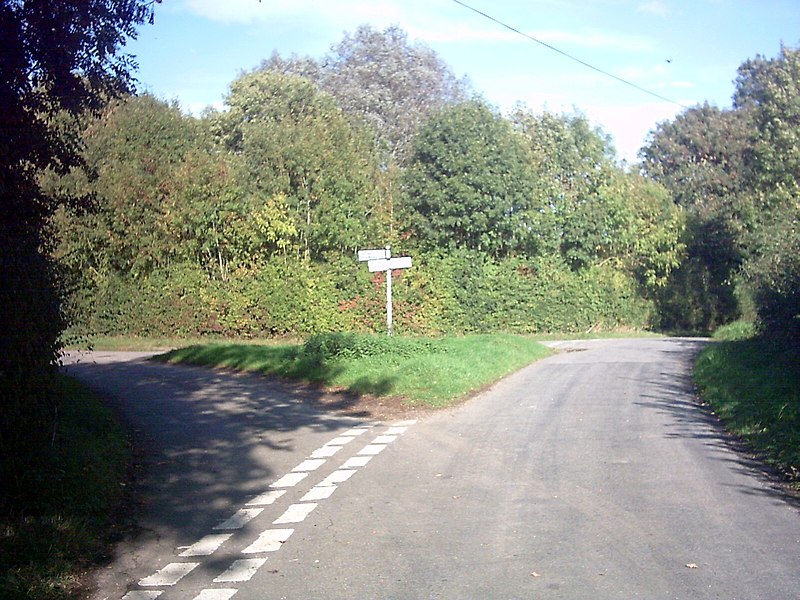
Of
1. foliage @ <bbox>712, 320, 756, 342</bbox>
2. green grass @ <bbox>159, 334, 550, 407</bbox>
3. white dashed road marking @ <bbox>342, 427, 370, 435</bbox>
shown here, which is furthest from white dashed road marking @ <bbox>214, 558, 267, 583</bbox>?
foliage @ <bbox>712, 320, 756, 342</bbox>

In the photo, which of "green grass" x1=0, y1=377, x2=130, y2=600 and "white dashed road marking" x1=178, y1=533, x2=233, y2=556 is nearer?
"green grass" x1=0, y1=377, x2=130, y2=600

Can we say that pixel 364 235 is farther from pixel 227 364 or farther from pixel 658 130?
pixel 658 130

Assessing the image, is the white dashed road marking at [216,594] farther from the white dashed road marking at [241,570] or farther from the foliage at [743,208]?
the foliage at [743,208]

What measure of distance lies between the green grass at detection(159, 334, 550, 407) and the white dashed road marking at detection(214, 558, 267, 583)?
897 centimetres

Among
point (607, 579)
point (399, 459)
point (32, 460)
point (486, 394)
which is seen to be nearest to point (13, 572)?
point (32, 460)

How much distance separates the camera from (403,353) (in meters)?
20.3

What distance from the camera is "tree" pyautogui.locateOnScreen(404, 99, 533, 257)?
34.9 metres

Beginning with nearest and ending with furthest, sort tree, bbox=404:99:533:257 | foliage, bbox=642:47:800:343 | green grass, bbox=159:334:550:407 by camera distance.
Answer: green grass, bbox=159:334:550:407, foliage, bbox=642:47:800:343, tree, bbox=404:99:533:257

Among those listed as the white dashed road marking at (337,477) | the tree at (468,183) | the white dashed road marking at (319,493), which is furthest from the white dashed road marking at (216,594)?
the tree at (468,183)

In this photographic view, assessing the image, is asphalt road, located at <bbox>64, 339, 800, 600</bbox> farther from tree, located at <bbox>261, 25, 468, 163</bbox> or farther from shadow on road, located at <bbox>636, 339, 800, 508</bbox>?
tree, located at <bbox>261, 25, 468, 163</bbox>

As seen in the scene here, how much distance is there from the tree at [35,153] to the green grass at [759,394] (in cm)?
777

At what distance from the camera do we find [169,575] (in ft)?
22.3

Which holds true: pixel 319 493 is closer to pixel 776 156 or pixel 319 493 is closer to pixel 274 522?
pixel 274 522

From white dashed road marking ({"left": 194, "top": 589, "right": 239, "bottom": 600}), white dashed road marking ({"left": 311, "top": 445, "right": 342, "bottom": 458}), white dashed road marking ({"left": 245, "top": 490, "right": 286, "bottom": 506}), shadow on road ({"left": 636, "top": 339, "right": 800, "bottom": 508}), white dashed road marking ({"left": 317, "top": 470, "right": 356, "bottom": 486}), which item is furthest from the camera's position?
white dashed road marking ({"left": 311, "top": 445, "right": 342, "bottom": 458})
